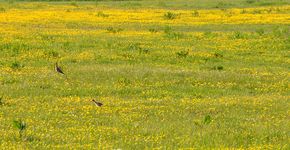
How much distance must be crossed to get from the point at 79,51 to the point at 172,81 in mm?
6401

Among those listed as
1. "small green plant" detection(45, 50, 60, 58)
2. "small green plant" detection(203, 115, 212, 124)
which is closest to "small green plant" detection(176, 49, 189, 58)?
"small green plant" detection(45, 50, 60, 58)

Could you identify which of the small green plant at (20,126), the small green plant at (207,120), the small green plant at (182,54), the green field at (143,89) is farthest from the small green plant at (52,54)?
the small green plant at (20,126)

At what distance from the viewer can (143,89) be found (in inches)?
700

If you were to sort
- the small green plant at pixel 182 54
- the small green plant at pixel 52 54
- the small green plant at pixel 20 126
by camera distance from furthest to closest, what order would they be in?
the small green plant at pixel 182 54, the small green plant at pixel 52 54, the small green plant at pixel 20 126

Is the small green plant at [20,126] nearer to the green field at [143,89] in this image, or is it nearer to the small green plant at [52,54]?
the green field at [143,89]

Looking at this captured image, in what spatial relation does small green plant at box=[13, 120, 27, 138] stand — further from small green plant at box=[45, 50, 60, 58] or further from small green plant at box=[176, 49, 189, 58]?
small green plant at box=[176, 49, 189, 58]

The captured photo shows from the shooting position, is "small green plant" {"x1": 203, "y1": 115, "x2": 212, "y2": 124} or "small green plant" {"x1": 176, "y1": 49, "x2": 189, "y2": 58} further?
"small green plant" {"x1": 176, "y1": 49, "x2": 189, "y2": 58}

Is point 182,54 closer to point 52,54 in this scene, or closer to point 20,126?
point 52,54

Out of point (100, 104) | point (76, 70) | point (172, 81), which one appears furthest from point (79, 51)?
point (100, 104)

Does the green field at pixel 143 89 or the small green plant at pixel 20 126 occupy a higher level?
the small green plant at pixel 20 126

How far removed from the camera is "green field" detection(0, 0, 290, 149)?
12383mm

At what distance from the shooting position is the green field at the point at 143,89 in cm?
1238

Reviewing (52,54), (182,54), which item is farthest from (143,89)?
(52,54)

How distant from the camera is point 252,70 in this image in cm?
2133
